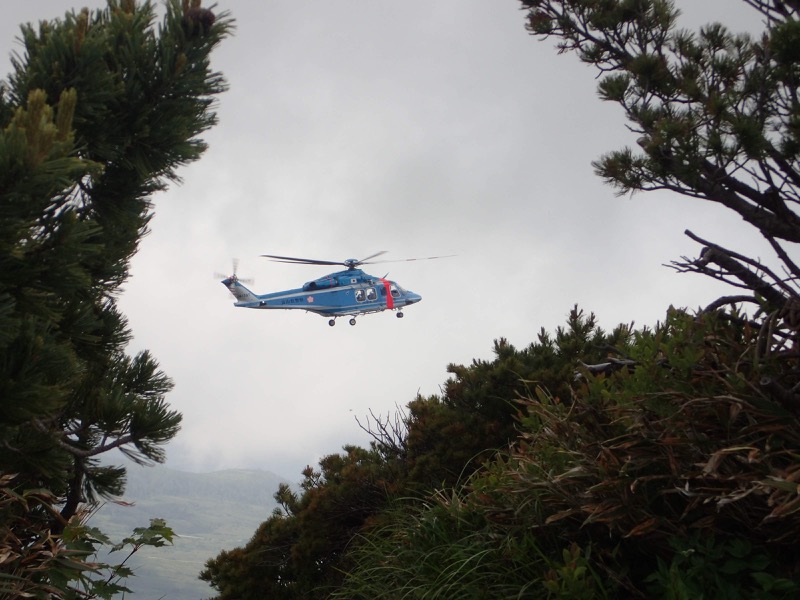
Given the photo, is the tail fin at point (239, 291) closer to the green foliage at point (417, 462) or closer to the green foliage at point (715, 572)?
the green foliage at point (417, 462)

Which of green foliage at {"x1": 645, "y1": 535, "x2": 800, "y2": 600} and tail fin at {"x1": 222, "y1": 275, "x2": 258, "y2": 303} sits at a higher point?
tail fin at {"x1": 222, "y1": 275, "x2": 258, "y2": 303}

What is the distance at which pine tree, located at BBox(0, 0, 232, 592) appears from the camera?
10.0 ft

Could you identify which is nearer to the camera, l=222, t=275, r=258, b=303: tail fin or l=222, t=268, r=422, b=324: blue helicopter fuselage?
l=222, t=268, r=422, b=324: blue helicopter fuselage

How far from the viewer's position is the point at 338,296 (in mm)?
27625

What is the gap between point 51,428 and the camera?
441cm

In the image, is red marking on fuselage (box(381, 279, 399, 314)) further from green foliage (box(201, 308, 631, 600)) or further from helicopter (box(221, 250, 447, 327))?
green foliage (box(201, 308, 631, 600))

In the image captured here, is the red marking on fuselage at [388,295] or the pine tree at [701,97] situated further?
the red marking on fuselage at [388,295]

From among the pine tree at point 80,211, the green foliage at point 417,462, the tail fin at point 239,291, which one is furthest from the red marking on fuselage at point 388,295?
the pine tree at point 80,211

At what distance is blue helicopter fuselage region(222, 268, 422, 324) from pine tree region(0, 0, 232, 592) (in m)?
22.6

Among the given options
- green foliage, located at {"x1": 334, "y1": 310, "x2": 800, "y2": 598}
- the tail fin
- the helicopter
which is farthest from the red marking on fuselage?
green foliage, located at {"x1": 334, "y1": 310, "x2": 800, "y2": 598}

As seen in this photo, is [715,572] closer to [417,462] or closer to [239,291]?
[417,462]

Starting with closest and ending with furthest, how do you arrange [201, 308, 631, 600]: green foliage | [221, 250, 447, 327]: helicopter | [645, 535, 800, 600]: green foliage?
[645, 535, 800, 600]: green foliage, [201, 308, 631, 600]: green foliage, [221, 250, 447, 327]: helicopter

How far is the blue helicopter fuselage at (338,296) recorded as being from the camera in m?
27.5

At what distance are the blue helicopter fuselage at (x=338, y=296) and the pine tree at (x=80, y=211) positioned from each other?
2256 cm
